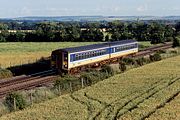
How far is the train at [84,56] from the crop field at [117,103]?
19.0ft

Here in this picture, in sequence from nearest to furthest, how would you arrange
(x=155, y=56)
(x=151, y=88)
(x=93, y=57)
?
(x=151, y=88) → (x=93, y=57) → (x=155, y=56)

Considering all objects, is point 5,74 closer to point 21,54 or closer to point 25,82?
point 25,82

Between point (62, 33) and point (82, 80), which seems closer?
point (82, 80)

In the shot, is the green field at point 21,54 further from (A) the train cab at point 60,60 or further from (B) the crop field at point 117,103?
(B) the crop field at point 117,103

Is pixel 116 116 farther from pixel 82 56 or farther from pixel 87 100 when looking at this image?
pixel 82 56

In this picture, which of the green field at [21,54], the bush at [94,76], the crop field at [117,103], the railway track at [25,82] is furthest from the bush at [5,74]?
the green field at [21,54]

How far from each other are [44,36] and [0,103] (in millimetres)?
99089

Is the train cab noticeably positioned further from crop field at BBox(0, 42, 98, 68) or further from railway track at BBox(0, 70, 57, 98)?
crop field at BBox(0, 42, 98, 68)

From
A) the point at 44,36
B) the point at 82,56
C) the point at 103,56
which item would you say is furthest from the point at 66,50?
the point at 44,36

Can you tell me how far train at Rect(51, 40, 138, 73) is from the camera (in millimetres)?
43062

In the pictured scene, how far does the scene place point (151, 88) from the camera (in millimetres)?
33688

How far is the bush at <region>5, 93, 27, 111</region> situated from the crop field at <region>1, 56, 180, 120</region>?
0.63 meters

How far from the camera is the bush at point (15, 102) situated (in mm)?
27114

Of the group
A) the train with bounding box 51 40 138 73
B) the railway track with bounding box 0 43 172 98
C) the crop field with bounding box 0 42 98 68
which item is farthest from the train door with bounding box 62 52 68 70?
the crop field with bounding box 0 42 98 68
